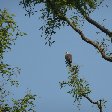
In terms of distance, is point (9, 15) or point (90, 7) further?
point (9, 15)

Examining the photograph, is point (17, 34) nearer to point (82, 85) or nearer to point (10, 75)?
point (10, 75)

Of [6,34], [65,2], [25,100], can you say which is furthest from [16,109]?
[65,2]

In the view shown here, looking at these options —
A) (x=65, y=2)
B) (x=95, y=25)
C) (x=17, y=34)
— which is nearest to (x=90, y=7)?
(x=65, y=2)

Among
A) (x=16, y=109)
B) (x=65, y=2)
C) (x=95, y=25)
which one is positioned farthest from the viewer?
(x=16, y=109)

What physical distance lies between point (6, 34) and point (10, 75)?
9.09 ft

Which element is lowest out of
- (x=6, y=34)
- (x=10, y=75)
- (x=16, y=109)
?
(x=16, y=109)

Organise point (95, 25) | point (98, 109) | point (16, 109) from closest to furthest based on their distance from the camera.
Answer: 1. point (95, 25)
2. point (16, 109)
3. point (98, 109)

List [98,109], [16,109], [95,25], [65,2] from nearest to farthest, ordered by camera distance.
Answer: [95,25], [65,2], [16,109], [98,109]

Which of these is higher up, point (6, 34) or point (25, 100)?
point (6, 34)

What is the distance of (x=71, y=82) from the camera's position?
1112 inches

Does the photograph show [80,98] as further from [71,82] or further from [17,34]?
[17,34]

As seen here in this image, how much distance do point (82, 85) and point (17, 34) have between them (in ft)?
22.5

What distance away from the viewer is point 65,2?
904 inches

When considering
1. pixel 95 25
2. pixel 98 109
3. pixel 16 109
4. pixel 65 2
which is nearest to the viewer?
pixel 95 25
